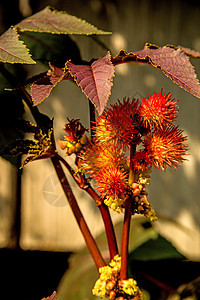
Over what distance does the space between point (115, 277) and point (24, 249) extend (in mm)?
648


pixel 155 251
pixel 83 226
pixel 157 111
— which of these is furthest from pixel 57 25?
pixel 155 251

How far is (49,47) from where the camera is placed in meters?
0.66

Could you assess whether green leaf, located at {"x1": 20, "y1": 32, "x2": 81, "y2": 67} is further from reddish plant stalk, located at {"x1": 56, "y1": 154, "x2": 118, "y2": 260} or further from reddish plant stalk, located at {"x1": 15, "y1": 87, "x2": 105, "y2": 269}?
reddish plant stalk, located at {"x1": 56, "y1": 154, "x2": 118, "y2": 260}

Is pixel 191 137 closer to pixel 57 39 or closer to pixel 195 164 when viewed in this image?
pixel 195 164

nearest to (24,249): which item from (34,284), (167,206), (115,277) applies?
(34,284)

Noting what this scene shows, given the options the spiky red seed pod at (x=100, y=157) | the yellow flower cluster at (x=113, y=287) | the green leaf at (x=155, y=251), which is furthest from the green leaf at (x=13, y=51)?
the green leaf at (x=155, y=251)

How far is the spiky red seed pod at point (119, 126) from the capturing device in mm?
445

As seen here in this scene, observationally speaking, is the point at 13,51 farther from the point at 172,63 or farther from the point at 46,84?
the point at 172,63

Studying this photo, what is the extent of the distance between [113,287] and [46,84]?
31 centimetres

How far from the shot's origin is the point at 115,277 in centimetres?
51

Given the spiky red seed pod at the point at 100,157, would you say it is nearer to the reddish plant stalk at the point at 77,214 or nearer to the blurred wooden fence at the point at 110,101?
the reddish plant stalk at the point at 77,214


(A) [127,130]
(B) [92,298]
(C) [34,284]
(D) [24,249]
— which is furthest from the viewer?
(D) [24,249]

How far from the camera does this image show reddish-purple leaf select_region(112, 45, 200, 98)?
1.36ft

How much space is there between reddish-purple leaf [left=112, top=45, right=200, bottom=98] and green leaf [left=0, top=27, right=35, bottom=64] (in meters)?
0.12
